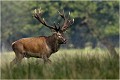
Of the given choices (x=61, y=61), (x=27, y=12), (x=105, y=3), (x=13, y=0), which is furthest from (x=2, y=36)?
(x=61, y=61)

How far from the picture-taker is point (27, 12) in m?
54.9

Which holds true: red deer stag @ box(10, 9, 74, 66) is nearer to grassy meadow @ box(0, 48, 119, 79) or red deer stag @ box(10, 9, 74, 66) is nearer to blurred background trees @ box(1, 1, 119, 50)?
grassy meadow @ box(0, 48, 119, 79)

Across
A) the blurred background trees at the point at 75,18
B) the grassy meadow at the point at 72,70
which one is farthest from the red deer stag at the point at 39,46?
the blurred background trees at the point at 75,18

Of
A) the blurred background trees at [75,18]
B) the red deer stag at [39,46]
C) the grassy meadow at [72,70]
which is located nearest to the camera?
the grassy meadow at [72,70]

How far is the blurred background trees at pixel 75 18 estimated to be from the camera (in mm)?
47969

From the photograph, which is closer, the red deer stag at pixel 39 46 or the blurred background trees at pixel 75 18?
the red deer stag at pixel 39 46

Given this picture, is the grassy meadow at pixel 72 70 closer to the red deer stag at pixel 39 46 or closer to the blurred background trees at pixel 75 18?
the red deer stag at pixel 39 46

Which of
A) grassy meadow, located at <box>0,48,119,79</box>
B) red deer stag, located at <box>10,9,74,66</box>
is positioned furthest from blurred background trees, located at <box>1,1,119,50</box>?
grassy meadow, located at <box>0,48,119,79</box>

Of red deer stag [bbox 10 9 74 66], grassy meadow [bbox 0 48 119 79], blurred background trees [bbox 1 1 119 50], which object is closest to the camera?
grassy meadow [bbox 0 48 119 79]

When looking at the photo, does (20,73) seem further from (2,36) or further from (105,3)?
(2,36)

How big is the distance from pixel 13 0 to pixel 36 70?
5385cm

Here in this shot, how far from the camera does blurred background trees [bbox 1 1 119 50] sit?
4797cm

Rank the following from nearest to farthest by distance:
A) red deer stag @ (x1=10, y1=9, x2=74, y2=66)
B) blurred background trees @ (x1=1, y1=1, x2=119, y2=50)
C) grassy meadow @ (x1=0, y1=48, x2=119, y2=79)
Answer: grassy meadow @ (x1=0, y1=48, x2=119, y2=79)
red deer stag @ (x1=10, y1=9, x2=74, y2=66)
blurred background trees @ (x1=1, y1=1, x2=119, y2=50)

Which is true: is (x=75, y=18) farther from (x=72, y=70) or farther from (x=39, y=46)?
(x=72, y=70)
